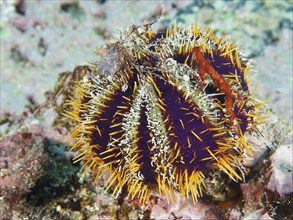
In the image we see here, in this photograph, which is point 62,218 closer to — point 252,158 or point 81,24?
point 252,158

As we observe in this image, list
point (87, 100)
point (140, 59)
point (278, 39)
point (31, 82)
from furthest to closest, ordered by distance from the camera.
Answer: point (278, 39), point (31, 82), point (87, 100), point (140, 59)

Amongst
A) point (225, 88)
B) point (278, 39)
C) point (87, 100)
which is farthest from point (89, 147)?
point (278, 39)

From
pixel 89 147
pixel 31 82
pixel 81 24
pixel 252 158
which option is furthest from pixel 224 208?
pixel 81 24

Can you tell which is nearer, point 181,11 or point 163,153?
point 163,153

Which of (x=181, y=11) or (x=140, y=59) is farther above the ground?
(x=181, y=11)

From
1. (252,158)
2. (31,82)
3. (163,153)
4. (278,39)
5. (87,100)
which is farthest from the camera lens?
(278,39)

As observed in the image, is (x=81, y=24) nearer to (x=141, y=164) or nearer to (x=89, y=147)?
(x=89, y=147)

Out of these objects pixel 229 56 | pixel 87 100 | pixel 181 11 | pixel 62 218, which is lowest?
pixel 62 218
